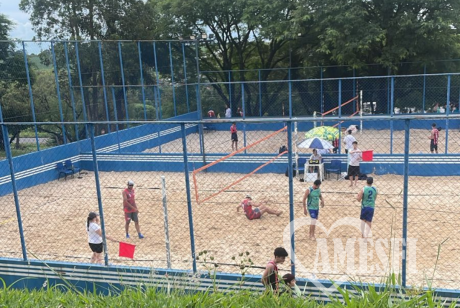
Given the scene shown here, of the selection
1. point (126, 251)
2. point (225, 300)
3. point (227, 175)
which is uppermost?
point (225, 300)

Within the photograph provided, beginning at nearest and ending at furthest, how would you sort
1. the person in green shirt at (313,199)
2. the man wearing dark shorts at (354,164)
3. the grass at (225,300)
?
the grass at (225,300), the person in green shirt at (313,199), the man wearing dark shorts at (354,164)

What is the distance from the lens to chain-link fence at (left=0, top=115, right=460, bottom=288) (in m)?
7.43

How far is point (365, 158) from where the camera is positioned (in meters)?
8.18

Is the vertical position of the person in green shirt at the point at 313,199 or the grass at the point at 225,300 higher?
the grass at the point at 225,300

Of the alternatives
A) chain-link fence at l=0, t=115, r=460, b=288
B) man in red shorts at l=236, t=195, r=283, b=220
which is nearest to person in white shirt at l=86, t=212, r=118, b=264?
chain-link fence at l=0, t=115, r=460, b=288

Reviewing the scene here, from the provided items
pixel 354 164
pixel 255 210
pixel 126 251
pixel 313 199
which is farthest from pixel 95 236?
pixel 354 164

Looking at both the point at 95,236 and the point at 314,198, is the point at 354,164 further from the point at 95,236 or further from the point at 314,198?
the point at 95,236

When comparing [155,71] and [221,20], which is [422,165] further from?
[221,20]

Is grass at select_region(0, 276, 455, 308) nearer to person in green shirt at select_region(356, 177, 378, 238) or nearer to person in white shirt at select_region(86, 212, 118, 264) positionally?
person in white shirt at select_region(86, 212, 118, 264)

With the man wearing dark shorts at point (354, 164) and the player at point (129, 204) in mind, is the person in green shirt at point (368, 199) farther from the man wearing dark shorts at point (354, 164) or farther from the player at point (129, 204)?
the player at point (129, 204)

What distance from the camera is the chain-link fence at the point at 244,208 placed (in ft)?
24.4

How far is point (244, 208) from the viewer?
1052 centimetres

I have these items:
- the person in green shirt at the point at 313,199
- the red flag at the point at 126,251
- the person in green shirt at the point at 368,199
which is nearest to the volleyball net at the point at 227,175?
the person in green shirt at the point at 313,199

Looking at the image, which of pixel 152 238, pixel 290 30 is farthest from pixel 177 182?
pixel 290 30
